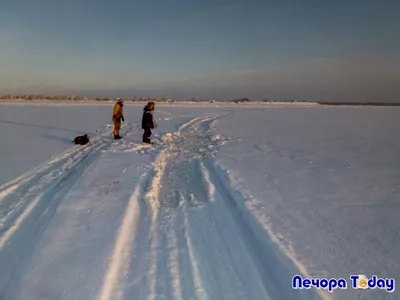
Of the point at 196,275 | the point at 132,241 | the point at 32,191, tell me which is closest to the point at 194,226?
the point at 132,241

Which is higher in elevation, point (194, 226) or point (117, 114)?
point (117, 114)

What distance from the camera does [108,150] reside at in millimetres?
11219

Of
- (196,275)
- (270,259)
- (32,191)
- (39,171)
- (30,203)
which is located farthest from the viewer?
(39,171)

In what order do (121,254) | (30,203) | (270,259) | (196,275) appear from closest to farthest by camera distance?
(196,275), (270,259), (121,254), (30,203)

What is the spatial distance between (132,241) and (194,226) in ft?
3.14

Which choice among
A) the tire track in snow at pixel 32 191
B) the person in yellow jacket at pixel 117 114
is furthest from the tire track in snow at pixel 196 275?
the person in yellow jacket at pixel 117 114

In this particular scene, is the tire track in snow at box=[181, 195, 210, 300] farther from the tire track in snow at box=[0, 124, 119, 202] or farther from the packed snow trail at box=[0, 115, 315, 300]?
the tire track in snow at box=[0, 124, 119, 202]

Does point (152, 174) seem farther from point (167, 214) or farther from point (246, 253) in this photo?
point (246, 253)

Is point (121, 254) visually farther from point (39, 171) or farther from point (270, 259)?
Result: point (39, 171)

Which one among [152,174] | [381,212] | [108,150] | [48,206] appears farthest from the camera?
[108,150]

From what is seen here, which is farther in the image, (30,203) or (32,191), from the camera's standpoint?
(32,191)

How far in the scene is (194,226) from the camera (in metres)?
4.91

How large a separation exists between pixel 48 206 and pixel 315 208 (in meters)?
4.59

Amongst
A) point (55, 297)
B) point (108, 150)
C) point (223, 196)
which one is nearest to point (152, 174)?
point (223, 196)
